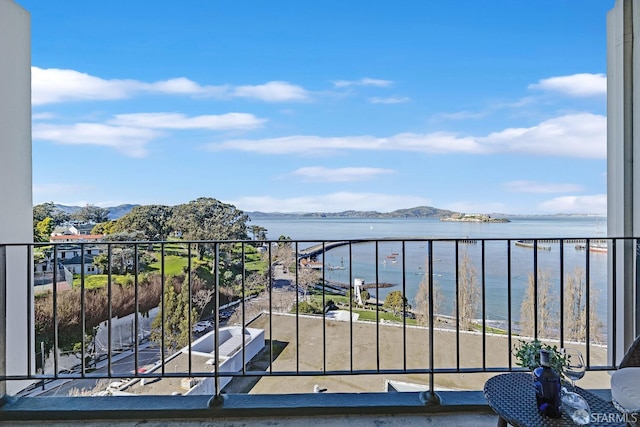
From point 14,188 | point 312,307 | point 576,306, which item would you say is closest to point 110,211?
point 312,307

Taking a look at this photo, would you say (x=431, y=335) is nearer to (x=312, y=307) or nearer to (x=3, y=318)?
(x=3, y=318)

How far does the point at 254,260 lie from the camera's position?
303 cm

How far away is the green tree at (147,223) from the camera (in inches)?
193

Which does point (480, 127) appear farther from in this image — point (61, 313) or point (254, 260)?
point (61, 313)

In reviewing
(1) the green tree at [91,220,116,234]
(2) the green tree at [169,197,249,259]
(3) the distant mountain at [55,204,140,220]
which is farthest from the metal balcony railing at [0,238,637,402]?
(3) the distant mountain at [55,204,140,220]

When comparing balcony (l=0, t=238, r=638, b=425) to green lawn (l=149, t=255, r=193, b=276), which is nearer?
balcony (l=0, t=238, r=638, b=425)

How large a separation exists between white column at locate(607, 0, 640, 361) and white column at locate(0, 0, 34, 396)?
3.85m

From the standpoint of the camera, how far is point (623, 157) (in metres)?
2.43

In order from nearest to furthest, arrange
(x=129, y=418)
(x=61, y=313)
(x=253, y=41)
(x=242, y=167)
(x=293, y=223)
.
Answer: (x=129, y=418), (x=61, y=313), (x=293, y=223), (x=253, y=41), (x=242, y=167)

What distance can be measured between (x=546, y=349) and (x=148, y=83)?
41.3 ft

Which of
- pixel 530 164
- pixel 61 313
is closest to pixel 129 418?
pixel 61 313

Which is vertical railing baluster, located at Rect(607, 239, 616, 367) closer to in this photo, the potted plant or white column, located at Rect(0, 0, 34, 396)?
the potted plant

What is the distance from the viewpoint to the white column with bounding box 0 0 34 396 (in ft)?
6.87

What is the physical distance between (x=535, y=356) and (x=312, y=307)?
12.1 ft
